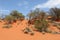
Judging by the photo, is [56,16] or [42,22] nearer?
[42,22]

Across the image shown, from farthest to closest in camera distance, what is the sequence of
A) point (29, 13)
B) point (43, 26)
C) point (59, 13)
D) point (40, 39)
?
1. point (59, 13)
2. point (29, 13)
3. point (43, 26)
4. point (40, 39)

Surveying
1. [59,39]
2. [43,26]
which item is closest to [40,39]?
[59,39]

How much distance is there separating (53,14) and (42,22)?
12582 millimetres

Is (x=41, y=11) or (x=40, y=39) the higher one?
(x=41, y=11)

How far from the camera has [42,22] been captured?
20281 mm

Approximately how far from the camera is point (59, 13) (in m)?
31.1

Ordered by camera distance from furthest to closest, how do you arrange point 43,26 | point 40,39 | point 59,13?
1. point 59,13
2. point 43,26
3. point 40,39

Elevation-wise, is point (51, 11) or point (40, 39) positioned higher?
point (51, 11)

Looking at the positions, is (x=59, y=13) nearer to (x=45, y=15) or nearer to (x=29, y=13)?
(x=45, y=15)

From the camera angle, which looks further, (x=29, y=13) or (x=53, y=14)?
(x=53, y=14)

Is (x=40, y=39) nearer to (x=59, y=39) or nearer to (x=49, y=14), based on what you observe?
(x=59, y=39)

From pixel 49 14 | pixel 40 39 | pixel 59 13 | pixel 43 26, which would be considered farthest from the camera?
pixel 49 14

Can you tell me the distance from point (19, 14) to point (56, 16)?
26.4ft

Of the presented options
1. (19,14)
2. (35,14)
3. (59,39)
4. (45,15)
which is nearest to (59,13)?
(45,15)
